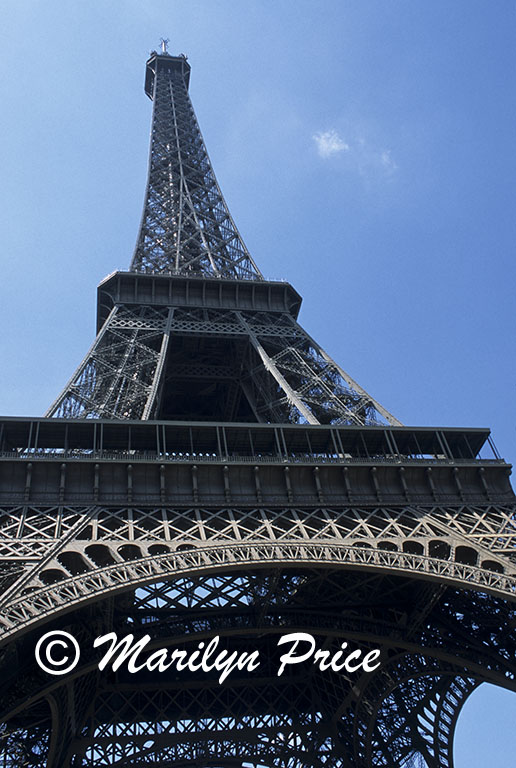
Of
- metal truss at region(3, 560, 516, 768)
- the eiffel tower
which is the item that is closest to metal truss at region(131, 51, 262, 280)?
the eiffel tower

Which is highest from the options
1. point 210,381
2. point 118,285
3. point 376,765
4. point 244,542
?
point 118,285

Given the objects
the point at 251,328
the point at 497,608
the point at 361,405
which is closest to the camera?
the point at 497,608

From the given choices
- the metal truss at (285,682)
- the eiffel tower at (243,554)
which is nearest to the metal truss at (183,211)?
the eiffel tower at (243,554)

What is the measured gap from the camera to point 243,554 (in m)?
21.0

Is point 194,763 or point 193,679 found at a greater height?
point 193,679

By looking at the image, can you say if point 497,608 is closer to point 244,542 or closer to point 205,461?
point 244,542

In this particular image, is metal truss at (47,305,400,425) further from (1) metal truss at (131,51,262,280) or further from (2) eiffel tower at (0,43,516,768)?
(1) metal truss at (131,51,262,280)

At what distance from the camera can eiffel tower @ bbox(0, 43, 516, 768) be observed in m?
21.3

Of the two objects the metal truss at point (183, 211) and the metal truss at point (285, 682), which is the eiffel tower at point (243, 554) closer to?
the metal truss at point (285, 682)

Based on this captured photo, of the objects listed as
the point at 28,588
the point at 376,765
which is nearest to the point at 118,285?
the point at 28,588

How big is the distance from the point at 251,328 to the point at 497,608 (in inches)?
760

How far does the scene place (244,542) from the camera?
70.1 feet

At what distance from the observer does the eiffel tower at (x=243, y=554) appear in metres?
21.3

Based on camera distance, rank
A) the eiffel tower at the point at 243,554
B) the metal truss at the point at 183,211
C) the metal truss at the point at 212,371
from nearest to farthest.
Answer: the eiffel tower at the point at 243,554
the metal truss at the point at 212,371
the metal truss at the point at 183,211
